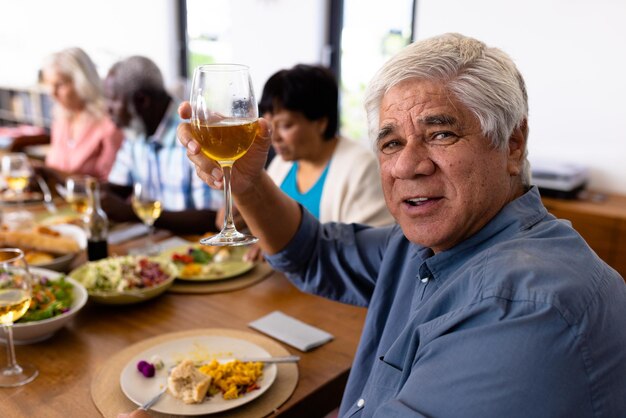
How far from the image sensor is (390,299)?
49.7 inches

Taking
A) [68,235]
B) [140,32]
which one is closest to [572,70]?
[68,235]

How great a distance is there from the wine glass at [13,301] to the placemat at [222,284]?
1.67 feet

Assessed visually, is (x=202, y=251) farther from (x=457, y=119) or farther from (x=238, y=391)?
(x=457, y=119)

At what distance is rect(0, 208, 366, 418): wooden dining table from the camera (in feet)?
3.78

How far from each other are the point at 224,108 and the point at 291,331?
0.65m

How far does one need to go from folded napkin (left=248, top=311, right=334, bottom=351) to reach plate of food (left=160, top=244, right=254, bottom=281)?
0.32 meters

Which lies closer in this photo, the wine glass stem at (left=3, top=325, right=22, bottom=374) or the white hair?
the white hair

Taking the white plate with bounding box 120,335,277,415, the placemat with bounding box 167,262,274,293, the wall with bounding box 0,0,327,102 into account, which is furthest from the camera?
the wall with bounding box 0,0,327,102

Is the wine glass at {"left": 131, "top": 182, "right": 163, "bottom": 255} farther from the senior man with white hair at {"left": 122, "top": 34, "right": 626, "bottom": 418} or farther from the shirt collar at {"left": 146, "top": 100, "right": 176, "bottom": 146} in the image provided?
the shirt collar at {"left": 146, "top": 100, "right": 176, "bottom": 146}

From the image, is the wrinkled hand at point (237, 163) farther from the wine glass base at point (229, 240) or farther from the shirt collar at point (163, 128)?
the shirt collar at point (163, 128)

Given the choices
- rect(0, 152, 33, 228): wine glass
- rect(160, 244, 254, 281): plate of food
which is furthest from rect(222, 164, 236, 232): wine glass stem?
rect(0, 152, 33, 228): wine glass

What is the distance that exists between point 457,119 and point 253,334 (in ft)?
2.47

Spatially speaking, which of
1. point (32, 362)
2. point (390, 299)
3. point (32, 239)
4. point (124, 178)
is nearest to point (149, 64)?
point (124, 178)

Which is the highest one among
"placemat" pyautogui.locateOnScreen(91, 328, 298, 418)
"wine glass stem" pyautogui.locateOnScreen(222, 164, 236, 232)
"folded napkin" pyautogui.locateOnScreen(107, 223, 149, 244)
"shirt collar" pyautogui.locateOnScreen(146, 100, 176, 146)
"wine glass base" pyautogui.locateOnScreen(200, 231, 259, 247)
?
"wine glass stem" pyautogui.locateOnScreen(222, 164, 236, 232)
